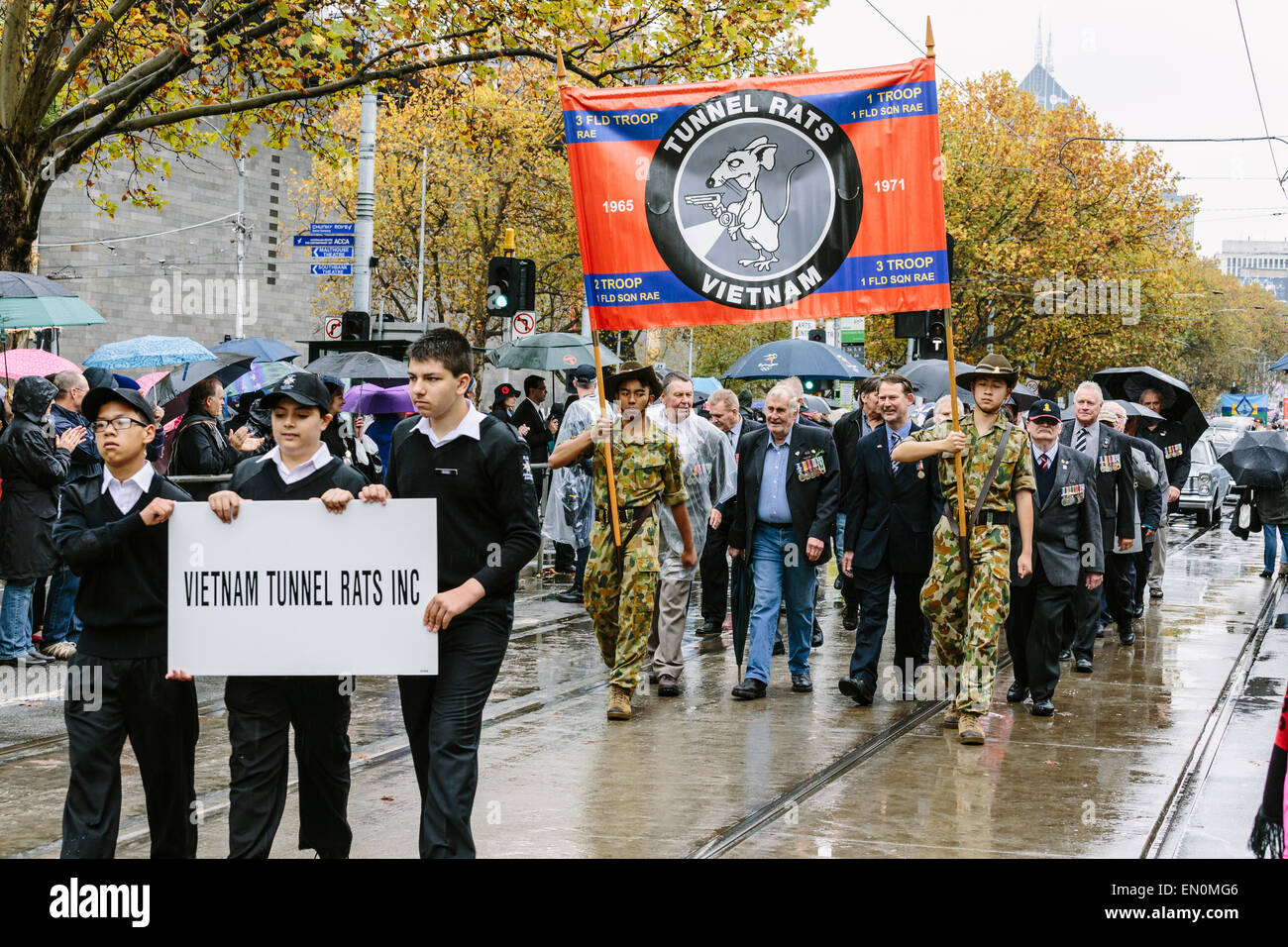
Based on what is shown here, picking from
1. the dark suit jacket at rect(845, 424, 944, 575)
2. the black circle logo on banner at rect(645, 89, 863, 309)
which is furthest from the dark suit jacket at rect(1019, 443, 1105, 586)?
the black circle logo on banner at rect(645, 89, 863, 309)

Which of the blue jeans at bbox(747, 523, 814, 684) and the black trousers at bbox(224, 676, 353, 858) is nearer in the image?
the black trousers at bbox(224, 676, 353, 858)

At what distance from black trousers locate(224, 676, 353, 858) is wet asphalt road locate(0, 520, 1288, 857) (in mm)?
631

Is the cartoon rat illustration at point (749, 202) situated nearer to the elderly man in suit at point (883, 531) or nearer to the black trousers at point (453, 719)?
the elderly man in suit at point (883, 531)

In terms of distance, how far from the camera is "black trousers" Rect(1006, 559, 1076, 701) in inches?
349

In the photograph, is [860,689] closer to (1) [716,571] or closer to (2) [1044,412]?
(2) [1044,412]

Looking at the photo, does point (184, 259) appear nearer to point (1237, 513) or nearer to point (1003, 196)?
point (1003, 196)

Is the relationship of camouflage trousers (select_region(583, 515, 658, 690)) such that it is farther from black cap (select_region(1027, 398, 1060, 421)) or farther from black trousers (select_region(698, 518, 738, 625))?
black trousers (select_region(698, 518, 738, 625))

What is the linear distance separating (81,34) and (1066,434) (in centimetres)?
942

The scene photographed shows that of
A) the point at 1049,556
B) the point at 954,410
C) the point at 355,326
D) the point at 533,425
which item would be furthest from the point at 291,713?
the point at 355,326

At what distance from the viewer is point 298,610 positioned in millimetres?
4805

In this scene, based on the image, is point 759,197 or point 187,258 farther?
point 187,258

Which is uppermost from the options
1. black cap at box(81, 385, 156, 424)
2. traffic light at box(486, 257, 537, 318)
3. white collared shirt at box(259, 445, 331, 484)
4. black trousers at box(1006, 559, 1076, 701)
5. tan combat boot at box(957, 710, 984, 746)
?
traffic light at box(486, 257, 537, 318)

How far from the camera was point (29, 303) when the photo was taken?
10.8 meters

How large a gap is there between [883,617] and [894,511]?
65 centimetres
